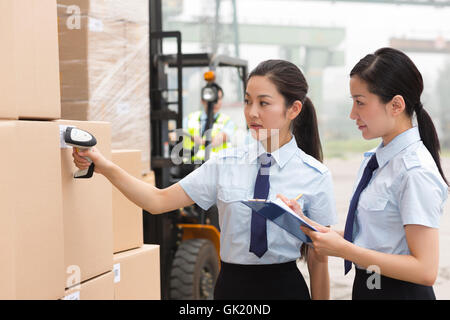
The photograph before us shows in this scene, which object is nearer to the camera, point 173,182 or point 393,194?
point 393,194

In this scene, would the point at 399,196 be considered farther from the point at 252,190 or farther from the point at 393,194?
the point at 252,190

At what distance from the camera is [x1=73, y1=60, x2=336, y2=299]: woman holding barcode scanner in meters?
1.63

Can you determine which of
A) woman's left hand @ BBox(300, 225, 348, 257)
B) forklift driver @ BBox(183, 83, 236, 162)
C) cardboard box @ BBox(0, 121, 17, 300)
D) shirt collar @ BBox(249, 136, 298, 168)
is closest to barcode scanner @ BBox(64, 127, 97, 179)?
cardboard box @ BBox(0, 121, 17, 300)

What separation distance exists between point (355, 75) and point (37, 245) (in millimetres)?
910

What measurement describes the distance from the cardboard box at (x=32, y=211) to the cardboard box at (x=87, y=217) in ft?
0.36

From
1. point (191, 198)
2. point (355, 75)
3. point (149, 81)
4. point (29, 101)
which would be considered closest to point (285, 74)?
point (355, 75)

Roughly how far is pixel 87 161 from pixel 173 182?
219cm

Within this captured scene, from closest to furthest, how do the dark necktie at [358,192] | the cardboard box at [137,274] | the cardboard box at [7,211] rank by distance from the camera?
the cardboard box at [7,211], the dark necktie at [358,192], the cardboard box at [137,274]

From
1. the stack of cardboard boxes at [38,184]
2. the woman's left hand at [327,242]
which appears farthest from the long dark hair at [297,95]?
the stack of cardboard boxes at [38,184]

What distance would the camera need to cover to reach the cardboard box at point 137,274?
2201mm

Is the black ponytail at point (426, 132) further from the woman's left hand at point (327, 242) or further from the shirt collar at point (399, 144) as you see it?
the woman's left hand at point (327, 242)

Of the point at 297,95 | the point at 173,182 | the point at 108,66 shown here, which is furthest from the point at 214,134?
the point at 297,95

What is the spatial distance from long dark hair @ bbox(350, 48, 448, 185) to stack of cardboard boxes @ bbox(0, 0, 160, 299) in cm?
81

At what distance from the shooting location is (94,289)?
172 cm
